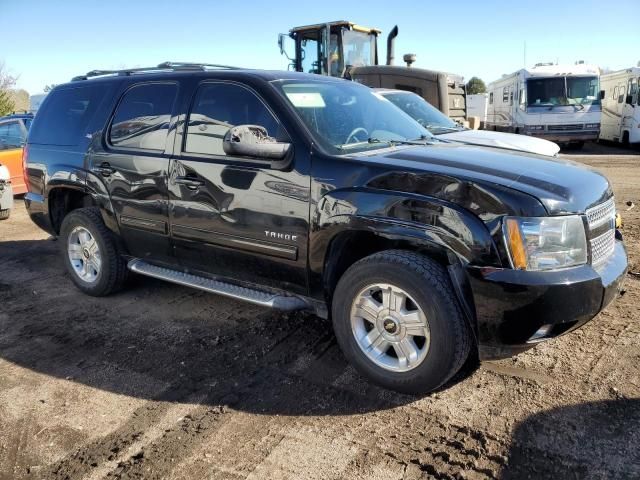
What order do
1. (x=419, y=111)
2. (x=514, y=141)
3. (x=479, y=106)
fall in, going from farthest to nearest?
(x=479, y=106) < (x=419, y=111) < (x=514, y=141)

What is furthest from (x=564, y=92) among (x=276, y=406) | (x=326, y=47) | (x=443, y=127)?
(x=276, y=406)

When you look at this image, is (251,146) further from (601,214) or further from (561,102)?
(561,102)

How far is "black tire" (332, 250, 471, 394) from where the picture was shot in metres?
3.04

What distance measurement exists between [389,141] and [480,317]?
159 cm

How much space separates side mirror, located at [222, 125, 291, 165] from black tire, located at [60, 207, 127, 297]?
75.8 inches

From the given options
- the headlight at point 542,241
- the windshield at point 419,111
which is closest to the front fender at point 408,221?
the headlight at point 542,241

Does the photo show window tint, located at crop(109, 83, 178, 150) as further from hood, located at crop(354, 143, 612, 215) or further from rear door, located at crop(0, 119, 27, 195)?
rear door, located at crop(0, 119, 27, 195)

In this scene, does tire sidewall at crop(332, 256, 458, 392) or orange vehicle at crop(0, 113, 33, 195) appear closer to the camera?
tire sidewall at crop(332, 256, 458, 392)

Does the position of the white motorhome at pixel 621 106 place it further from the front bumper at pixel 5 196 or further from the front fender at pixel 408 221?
the front fender at pixel 408 221

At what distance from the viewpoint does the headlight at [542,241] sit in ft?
9.43

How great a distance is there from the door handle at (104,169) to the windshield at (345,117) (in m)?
1.75

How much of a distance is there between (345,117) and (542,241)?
1.76 metres

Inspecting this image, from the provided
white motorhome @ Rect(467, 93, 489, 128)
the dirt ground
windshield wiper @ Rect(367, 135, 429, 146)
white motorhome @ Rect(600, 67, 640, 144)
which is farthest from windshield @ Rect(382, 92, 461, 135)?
white motorhome @ Rect(467, 93, 489, 128)

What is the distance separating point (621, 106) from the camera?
64.7 ft
